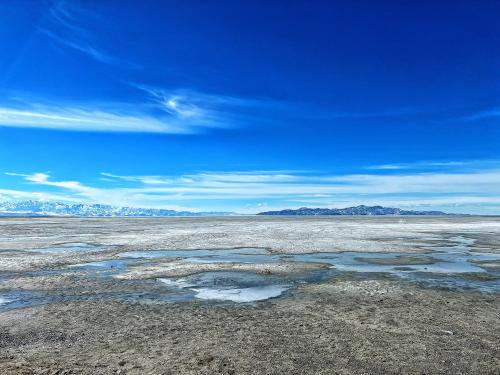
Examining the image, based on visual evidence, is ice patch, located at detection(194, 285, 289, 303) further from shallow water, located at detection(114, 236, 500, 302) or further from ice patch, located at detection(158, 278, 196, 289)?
ice patch, located at detection(158, 278, 196, 289)

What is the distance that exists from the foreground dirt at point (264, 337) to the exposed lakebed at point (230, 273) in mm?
1654

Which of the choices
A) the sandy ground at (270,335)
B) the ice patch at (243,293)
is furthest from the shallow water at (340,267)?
the sandy ground at (270,335)

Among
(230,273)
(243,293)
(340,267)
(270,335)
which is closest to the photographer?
(270,335)

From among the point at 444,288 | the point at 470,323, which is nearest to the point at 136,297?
the point at 470,323

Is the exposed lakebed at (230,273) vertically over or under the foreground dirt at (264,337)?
→ over

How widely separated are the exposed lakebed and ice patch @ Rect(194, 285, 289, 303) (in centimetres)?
1

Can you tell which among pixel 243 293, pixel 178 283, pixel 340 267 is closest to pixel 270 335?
pixel 243 293

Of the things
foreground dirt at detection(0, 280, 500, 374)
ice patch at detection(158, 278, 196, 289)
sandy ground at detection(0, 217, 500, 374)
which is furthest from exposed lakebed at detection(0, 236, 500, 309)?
foreground dirt at detection(0, 280, 500, 374)

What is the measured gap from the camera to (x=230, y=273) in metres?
20.0

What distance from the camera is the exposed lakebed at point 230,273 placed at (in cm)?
1530

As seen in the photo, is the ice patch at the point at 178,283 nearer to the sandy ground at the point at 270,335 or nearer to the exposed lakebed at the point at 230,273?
the exposed lakebed at the point at 230,273

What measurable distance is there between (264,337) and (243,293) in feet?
17.4

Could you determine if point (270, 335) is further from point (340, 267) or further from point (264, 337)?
point (340, 267)

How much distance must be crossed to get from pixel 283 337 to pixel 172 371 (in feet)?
10.2
